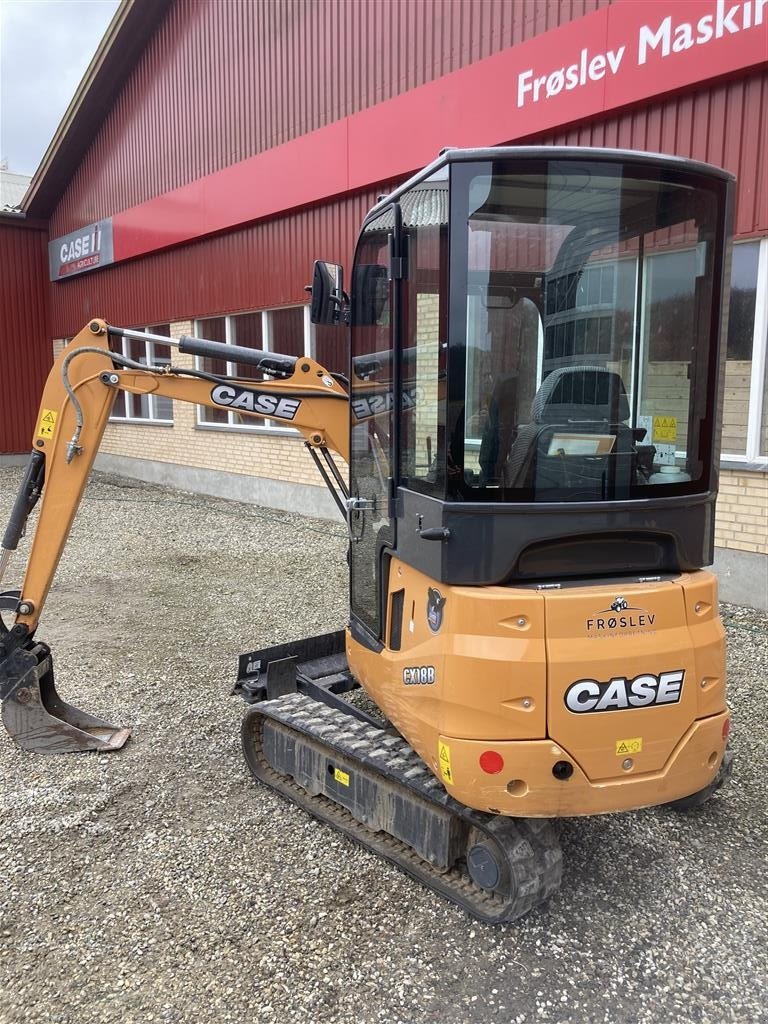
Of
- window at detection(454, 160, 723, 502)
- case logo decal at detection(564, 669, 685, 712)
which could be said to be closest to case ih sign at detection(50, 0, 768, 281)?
window at detection(454, 160, 723, 502)

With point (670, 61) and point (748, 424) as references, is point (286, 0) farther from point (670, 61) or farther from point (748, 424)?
point (748, 424)

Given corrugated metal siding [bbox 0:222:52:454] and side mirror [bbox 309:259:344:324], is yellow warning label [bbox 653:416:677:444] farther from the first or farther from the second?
corrugated metal siding [bbox 0:222:52:454]

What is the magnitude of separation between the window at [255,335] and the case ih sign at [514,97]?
1.47 metres

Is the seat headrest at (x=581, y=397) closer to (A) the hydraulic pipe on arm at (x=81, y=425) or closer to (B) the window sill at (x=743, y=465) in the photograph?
(A) the hydraulic pipe on arm at (x=81, y=425)

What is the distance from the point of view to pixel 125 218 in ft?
51.6

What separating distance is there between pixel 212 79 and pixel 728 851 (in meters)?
13.5

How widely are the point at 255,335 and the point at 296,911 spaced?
10884 millimetres

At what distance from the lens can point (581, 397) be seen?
2.83m

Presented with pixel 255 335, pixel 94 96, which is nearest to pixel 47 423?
pixel 255 335

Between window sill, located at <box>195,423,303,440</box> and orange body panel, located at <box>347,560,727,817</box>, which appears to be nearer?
orange body panel, located at <box>347,560,727,817</box>

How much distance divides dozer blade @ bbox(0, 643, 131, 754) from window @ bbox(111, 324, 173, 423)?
11004 mm

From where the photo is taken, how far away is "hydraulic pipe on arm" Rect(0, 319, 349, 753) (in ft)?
13.4

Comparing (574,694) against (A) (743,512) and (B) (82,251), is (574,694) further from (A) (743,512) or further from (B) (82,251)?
(B) (82,251)

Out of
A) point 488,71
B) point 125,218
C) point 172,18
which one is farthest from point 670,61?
point 125,218
